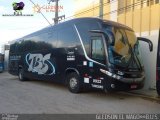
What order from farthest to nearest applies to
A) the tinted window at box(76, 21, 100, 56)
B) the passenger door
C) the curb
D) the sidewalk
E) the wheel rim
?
the wheel rim, the sidewalk, the curb, the tinted window at box(76, 21, 100, 56), the passenger door

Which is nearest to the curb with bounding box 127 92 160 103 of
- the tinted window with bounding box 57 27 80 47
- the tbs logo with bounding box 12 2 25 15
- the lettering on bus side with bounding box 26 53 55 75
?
the tinted window with bounding box 57 27 80 47

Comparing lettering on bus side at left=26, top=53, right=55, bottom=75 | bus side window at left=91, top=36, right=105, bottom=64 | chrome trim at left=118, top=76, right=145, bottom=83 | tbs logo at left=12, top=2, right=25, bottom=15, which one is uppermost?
tbs logo at left=12, top=2, right=25, bottom=15

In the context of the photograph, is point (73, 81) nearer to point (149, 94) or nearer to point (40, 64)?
point (149, 94)

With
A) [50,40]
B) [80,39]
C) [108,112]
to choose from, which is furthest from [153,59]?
[108,112]

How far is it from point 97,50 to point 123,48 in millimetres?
1073

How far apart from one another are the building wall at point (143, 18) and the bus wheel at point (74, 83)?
4.15 meters

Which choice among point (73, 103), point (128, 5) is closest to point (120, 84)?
point (73, 103)

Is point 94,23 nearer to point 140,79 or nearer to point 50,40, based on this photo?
point 140,79

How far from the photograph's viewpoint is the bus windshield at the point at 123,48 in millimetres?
12438

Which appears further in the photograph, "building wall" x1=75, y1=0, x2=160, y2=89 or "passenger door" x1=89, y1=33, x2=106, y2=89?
"building wall" x1=75, y1=0, x2=160, y2=89

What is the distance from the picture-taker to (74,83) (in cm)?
1420

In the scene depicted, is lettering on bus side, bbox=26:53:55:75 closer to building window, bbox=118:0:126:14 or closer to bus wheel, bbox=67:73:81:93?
bus wheel, bbox=67:73:81:93

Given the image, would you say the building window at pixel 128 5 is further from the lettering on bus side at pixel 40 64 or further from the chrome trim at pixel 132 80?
the chrome trim at pixel 132 80

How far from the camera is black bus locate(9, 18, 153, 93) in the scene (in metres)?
12.4
